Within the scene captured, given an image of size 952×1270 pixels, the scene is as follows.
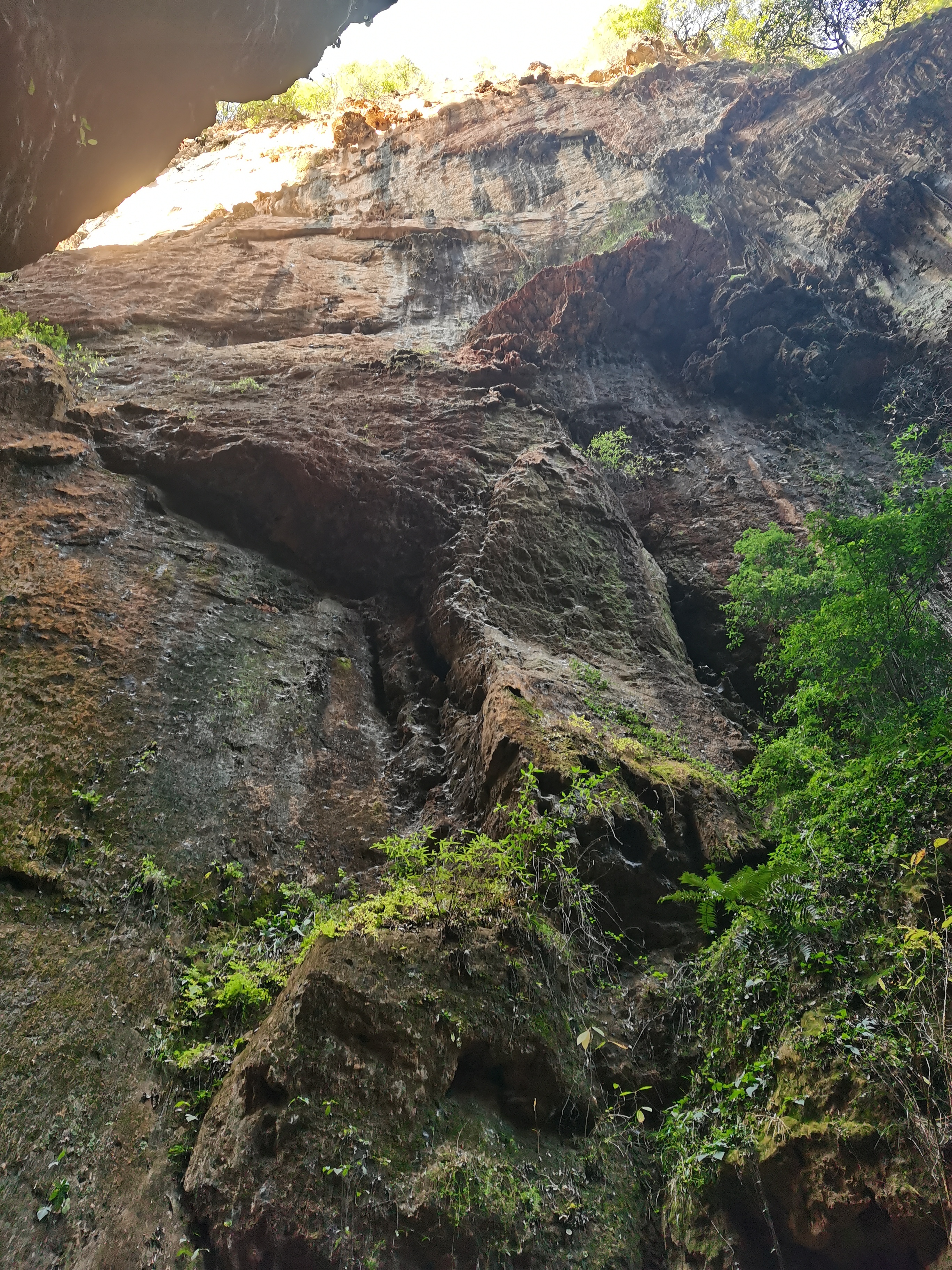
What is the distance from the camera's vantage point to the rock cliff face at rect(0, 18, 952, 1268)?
4539 millimetres

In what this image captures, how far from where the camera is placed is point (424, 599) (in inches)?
424

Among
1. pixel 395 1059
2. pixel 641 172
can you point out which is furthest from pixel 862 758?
pixel 641 172

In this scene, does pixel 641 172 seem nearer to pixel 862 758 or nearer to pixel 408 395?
pixel 408 395

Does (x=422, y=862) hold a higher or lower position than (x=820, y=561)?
lower

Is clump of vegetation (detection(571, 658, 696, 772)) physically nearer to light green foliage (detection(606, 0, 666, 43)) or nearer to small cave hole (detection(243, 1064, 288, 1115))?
small cave hole (detection(243, 1064, 288, 1115))

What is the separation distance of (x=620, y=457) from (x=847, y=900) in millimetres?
10948

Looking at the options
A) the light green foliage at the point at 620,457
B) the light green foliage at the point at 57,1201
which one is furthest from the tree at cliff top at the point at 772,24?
the light green foliage at the point at 57,1201

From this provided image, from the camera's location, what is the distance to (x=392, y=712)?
31.7ft

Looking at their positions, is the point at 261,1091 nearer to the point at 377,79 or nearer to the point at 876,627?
the point at 876,627

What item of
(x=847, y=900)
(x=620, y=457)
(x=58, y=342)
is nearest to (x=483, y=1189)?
Result: (x=847, y=900)

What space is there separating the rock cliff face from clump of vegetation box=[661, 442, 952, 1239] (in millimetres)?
352

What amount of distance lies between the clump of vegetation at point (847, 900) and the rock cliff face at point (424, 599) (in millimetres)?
352

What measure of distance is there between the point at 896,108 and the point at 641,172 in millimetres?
6309

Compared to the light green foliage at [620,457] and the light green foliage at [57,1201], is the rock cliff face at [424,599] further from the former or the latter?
the light green foliage at [620,457]
